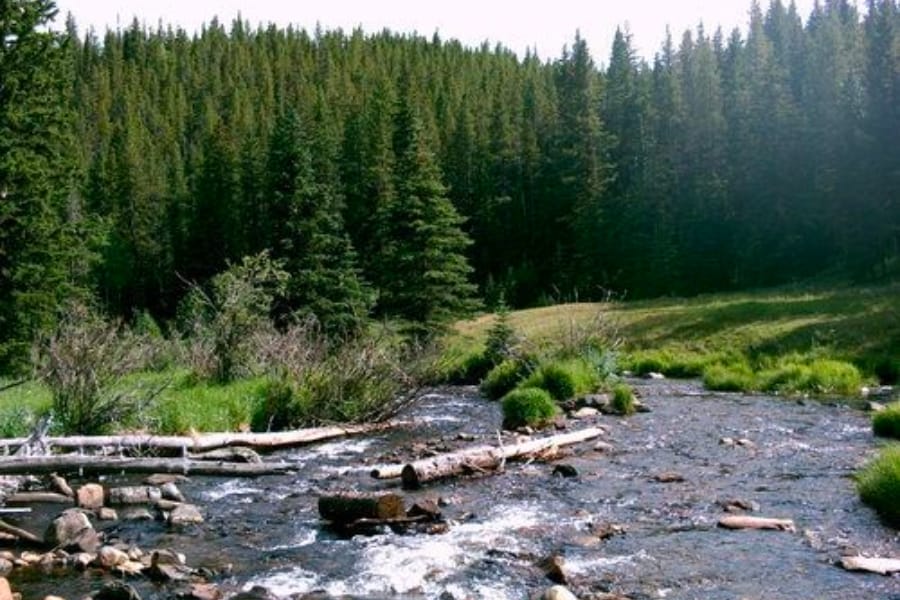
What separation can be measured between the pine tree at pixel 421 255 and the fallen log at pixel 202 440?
23.4m

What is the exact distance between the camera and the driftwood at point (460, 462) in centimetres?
1645

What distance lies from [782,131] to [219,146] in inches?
1997

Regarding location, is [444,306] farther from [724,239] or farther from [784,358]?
[724,239]

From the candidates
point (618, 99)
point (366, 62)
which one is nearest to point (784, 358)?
point (618, 99)

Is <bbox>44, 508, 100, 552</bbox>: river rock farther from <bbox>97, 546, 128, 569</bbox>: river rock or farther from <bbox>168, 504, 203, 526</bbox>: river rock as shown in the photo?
<bbox>168, 504, 203, 526</bbox>: river rock

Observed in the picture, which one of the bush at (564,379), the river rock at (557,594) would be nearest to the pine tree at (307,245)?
the bush at (564,379)

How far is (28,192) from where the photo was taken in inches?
1276

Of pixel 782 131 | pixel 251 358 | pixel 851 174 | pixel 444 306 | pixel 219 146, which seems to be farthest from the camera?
pixel 219 146

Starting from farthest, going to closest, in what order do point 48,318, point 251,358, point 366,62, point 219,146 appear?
1. point 366,62
2. point 219,146
3. point 48,318
4. point 251,358

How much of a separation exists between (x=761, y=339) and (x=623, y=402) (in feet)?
54.0

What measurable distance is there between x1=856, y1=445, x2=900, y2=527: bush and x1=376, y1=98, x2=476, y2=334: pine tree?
3266cm

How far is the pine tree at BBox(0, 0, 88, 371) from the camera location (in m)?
32.2

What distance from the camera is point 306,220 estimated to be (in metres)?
47.9

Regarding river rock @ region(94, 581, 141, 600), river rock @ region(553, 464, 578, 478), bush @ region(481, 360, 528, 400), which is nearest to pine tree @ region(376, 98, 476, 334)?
bush @ region(481, 360, 528, 400)
